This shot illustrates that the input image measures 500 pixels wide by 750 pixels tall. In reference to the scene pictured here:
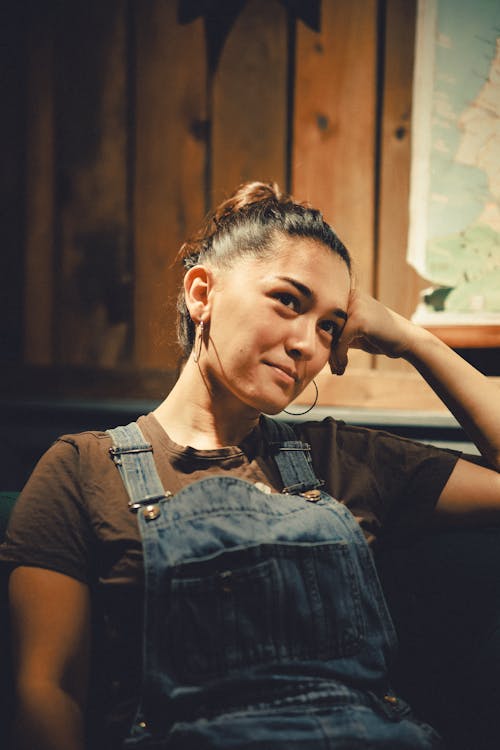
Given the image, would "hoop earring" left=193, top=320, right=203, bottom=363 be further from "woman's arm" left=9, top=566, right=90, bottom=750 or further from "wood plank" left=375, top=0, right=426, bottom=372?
"wood plank" left=375, top=0, right=426, bottom=372

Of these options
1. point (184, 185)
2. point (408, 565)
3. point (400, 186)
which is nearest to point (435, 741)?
point (408, 565)

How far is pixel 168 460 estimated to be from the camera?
1.23 metres

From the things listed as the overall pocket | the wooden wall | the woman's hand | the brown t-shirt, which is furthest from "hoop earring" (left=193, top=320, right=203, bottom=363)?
the wooden wall

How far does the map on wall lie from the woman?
55 cm

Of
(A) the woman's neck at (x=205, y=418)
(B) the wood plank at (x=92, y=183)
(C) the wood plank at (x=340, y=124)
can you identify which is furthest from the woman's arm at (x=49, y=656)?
(C) the wood plank at (x=340, y=124)

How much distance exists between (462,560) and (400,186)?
117 cm

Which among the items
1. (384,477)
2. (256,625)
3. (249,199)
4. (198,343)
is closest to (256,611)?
(256,625)

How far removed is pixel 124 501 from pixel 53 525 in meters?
0.12

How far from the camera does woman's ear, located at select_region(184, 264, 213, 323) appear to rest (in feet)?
4.29

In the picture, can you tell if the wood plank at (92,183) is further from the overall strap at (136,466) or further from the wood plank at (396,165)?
the overall strap at (136,466)

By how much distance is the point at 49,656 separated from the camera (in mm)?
1021

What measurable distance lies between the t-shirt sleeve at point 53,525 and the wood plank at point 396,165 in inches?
47.2

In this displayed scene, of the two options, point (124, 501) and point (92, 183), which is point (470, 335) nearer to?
point (124, 501)

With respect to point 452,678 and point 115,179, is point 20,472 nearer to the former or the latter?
point 115,179
